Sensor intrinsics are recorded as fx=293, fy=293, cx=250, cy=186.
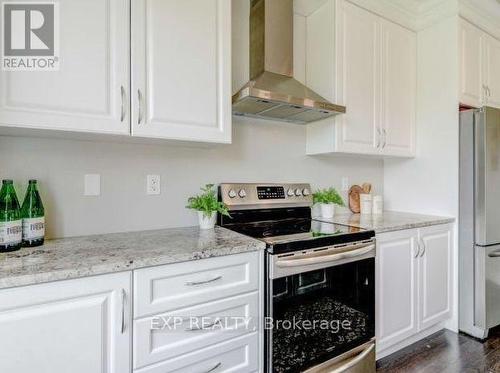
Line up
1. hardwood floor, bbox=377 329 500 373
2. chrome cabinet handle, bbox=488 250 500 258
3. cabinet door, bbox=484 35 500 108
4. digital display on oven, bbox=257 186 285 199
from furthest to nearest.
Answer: cabinet door, bbox=484 35 500 108, chrome cabinet handle, bbox=488 250 500 258, digital display on oven, bbox=257 186 285 199, hardwood floor, bbox=377 329 500 373

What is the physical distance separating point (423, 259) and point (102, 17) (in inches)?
92.5

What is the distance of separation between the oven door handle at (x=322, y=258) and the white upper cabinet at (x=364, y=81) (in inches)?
28.9

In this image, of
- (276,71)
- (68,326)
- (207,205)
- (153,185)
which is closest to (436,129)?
(276,71)

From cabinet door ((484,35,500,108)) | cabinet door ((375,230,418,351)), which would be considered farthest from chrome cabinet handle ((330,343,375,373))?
cabinet door ((484,35,500,108))

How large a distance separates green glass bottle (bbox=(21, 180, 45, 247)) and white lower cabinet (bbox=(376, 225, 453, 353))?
1.78 meters

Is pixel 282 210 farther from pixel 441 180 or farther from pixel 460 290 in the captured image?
pixel 460 290

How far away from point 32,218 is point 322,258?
4.34 feet

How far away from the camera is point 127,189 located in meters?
1.63

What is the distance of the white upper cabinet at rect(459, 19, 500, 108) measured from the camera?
227 cm

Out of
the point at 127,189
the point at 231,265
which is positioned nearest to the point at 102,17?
the point at 127,189

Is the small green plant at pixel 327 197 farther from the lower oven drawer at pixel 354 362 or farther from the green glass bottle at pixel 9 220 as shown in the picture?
the green glass bottle at pixel 9 220

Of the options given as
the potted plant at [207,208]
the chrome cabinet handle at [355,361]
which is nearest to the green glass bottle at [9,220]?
the potted plant at [207,208]

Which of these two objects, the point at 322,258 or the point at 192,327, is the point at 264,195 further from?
the point at 192,327

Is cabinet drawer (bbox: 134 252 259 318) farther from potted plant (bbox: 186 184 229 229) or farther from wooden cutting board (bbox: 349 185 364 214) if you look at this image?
wooden cutting board (bbox: 349 185 364 214)
